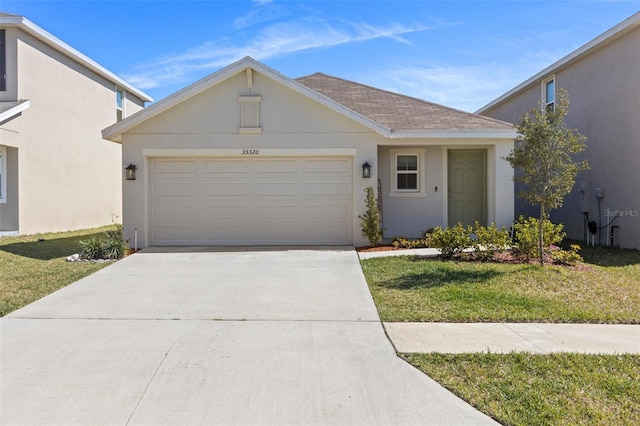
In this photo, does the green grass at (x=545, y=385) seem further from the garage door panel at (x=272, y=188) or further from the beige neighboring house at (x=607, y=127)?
the beige neighboring house at (x=607, y=127)

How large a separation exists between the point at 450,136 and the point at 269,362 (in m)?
9.26

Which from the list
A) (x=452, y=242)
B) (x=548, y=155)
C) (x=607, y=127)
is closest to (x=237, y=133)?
(x=452, y=242)

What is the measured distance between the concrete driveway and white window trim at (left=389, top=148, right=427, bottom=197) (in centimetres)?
564

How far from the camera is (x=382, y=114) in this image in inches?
537

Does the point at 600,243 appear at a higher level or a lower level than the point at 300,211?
lower

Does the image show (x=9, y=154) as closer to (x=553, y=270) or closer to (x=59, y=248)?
(x=59, y=248)

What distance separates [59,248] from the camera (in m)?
12.1

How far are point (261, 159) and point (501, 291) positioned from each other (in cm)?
710

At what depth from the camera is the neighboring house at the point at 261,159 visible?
1195 cm

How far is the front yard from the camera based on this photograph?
149 inches

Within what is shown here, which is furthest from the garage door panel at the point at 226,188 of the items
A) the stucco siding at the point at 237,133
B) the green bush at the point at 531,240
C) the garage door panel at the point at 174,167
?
the green bush at the point at 531,240

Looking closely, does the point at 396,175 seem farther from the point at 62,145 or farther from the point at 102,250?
the point at 62,145

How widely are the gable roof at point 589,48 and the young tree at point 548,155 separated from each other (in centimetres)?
458

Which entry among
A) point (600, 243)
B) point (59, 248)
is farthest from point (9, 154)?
point (600, 243)
